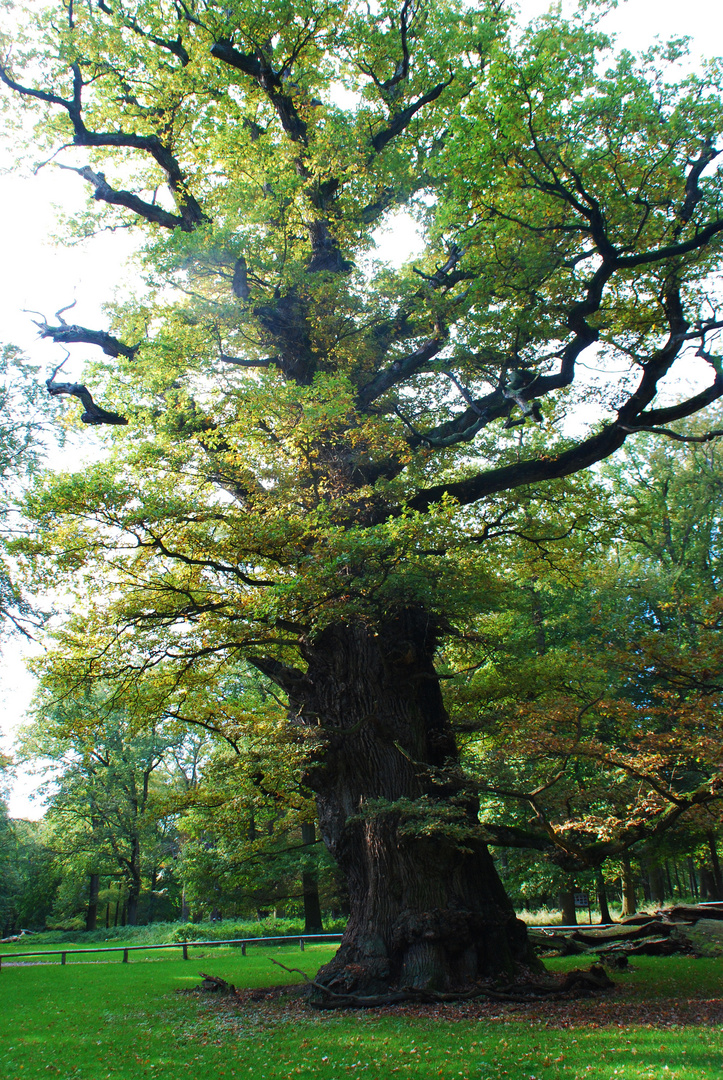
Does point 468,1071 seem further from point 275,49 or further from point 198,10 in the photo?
point 198,10

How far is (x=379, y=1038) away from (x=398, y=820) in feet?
9.14

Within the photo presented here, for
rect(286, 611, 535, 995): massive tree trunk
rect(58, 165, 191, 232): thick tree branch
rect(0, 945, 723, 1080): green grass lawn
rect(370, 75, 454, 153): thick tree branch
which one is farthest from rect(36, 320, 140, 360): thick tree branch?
rect(0, 945, 723, 1080): green grass lawn

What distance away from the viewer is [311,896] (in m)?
20.7

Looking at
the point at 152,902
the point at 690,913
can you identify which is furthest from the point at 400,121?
the point at 152,902

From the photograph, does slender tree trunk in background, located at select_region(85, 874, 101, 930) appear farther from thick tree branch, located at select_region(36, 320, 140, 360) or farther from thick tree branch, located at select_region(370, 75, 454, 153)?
thick tree branch, located at select_region(370, 75, 454, 153)

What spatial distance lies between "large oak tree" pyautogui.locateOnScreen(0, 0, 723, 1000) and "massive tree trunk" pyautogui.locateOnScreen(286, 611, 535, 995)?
44mm

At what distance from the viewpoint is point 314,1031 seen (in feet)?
22.5

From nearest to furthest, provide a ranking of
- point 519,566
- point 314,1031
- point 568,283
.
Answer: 1. point 314,1031
2. point 568,283
3. point 519,566

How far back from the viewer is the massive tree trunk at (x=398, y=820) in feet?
26.8

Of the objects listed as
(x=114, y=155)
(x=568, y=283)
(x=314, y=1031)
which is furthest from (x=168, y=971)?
(x=114, y=155)

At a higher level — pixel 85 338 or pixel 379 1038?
pixel 85 338

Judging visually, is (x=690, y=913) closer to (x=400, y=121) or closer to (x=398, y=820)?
(x=398, y=820)

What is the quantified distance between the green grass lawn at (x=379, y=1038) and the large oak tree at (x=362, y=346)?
1.38 m

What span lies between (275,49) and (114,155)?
4.13 metres
